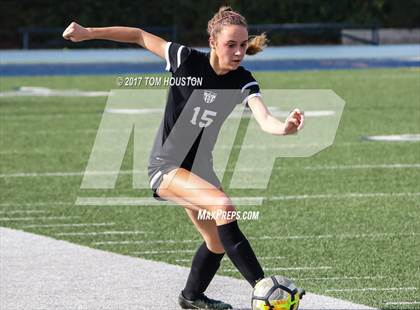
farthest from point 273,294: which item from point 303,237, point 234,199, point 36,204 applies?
point 234,199

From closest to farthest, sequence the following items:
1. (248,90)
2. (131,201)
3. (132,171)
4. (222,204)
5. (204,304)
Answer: (222,204), (248,90), (204,304), (131,201), (132,171)

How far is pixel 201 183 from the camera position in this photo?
22.2ft

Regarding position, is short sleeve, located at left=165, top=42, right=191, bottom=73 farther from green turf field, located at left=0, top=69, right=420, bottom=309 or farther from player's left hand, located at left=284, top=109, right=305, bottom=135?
green turf field, located at left=0, top=69, right=420, bottom=309

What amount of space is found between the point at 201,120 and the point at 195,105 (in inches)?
4.3

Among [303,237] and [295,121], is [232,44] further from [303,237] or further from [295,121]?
[303,237]

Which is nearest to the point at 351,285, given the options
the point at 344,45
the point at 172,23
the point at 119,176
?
the point at 119,176

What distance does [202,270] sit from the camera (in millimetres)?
7137

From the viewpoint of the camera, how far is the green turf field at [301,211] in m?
8.25

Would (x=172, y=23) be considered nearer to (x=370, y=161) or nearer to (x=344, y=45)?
(x=344, y=45)

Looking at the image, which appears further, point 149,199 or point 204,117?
point 149,199

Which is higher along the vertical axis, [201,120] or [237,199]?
[201,120]

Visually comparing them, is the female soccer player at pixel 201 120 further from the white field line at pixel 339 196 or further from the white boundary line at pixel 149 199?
the white field line at pixel 339 196

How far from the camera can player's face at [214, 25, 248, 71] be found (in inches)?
261

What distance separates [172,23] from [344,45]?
762cm
